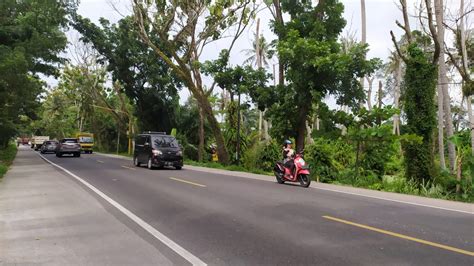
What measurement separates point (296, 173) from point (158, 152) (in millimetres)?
9454

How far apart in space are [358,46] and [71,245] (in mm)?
15565

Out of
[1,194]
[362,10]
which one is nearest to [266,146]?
[362,10]

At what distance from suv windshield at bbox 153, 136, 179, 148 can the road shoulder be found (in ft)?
36.6

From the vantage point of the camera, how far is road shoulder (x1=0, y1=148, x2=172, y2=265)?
5879 mm

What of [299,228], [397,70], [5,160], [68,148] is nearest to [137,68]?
[68,148]

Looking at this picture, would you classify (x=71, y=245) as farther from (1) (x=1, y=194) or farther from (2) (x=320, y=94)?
(2) (x=320, y=94)

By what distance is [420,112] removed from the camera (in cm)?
1530

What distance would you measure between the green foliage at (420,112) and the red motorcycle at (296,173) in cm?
370

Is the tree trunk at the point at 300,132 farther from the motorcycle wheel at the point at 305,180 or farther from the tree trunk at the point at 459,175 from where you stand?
the tree trunk at the point at 459,175

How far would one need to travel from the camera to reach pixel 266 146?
25344 millimetres

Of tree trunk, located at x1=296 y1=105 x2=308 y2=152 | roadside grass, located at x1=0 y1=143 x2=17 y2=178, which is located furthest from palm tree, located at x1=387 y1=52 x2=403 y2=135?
roadside grass, located at x1=0 y1=143 x2=17 y2=178

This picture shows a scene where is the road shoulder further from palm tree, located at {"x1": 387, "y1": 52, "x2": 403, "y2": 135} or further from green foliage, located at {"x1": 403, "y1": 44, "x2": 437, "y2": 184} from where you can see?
palm tree, located at {"x1": 387, "y1": 52, "x2": 403, "y2": 135}

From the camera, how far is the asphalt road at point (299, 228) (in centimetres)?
582

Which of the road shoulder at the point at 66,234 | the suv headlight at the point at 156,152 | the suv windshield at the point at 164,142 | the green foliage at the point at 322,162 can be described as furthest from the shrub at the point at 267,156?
the road shoulder at the point at 66,234
